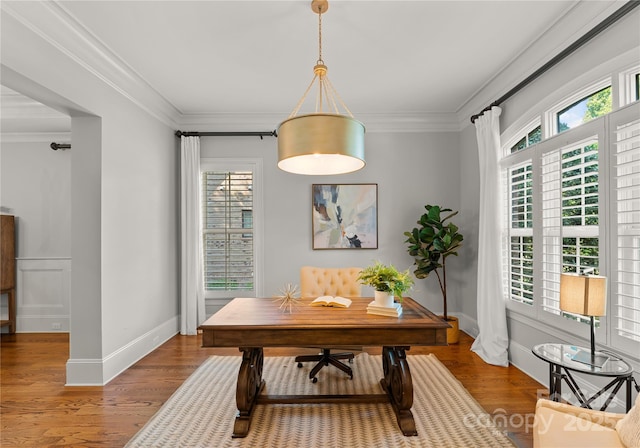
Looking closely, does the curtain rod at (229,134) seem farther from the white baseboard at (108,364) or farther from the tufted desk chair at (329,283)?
the white baseboard at (108,364)

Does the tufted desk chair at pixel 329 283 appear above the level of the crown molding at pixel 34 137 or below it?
below

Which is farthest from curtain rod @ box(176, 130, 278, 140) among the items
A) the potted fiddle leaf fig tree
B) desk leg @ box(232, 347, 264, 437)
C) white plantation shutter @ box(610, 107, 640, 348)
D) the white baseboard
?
white plantation shutter @ box(610, 107, 640, 348)

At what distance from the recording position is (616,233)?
2.29 m

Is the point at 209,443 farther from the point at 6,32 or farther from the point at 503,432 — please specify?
the point at 6,32

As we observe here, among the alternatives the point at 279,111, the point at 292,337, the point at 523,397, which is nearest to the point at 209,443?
the point at 292,337

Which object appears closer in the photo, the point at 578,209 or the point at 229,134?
the point at 578,209

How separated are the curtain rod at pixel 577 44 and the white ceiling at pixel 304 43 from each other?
0.15 metres

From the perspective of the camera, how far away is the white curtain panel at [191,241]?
466cm

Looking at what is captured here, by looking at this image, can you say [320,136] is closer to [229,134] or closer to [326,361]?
[326,361]

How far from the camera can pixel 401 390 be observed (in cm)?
239

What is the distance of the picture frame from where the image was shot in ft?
15.9

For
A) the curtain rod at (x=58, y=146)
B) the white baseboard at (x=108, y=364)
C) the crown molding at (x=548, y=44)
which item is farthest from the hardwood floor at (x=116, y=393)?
the crown molding at (x=548, y=44)

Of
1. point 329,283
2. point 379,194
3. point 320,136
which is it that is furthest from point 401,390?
point 379,194

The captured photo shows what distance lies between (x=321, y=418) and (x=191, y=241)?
9.81 ft
